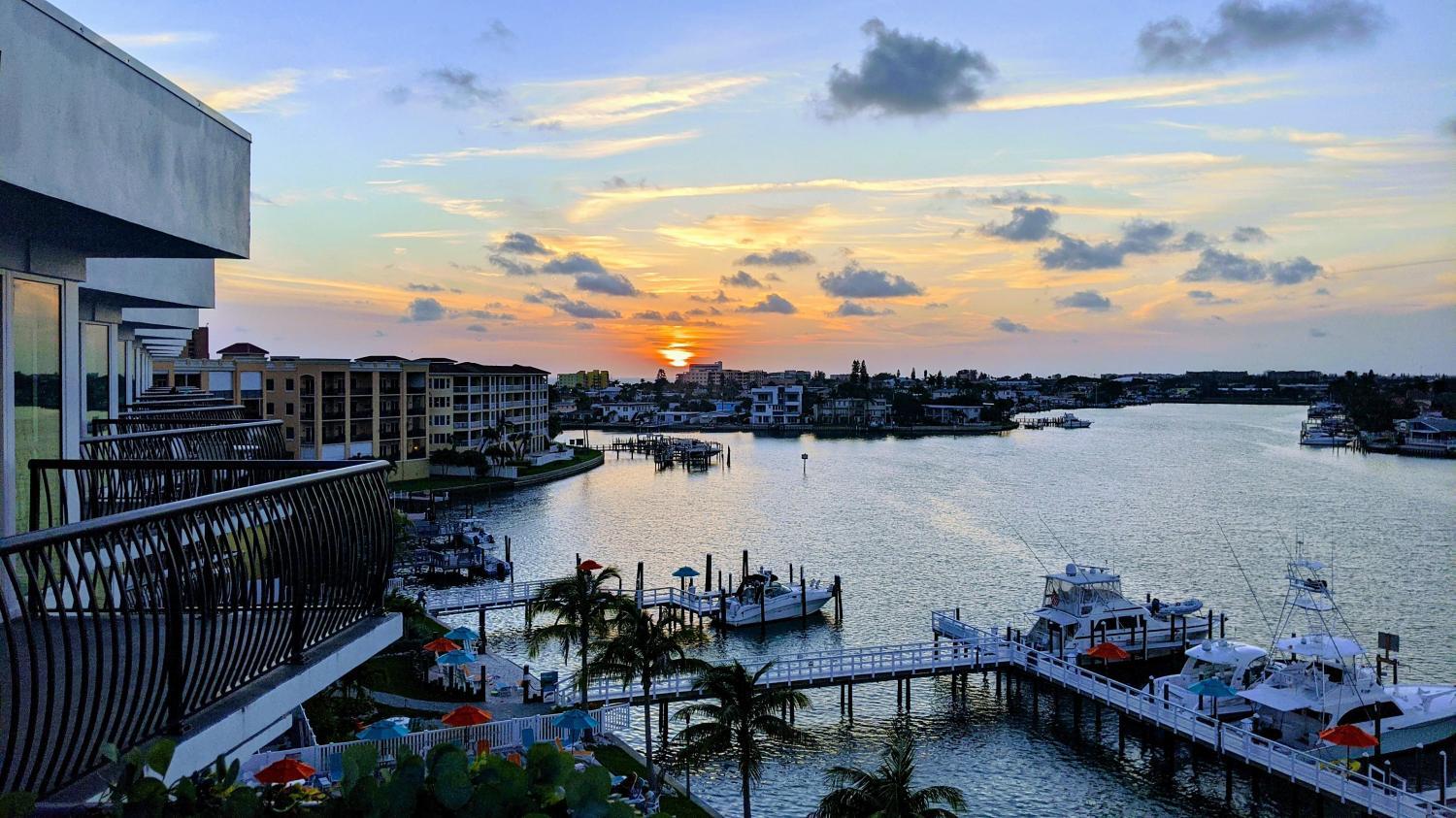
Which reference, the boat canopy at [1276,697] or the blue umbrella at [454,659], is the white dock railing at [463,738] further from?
the boat canopy at [1276,697]

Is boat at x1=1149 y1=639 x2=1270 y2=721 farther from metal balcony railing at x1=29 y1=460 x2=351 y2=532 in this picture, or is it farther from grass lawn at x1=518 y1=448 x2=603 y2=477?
grass lawn at x1=518 y1=448 x2=603 y2=477

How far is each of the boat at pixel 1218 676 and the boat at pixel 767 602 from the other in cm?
1420

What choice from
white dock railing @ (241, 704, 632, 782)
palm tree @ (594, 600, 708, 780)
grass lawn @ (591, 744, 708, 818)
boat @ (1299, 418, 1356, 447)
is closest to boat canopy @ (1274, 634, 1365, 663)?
palm tree @ (594, 600, 708, 780)

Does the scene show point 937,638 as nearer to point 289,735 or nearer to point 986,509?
point 289,735

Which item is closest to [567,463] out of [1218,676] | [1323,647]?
[1218,676]

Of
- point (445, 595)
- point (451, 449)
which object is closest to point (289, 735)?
point (445, 595)

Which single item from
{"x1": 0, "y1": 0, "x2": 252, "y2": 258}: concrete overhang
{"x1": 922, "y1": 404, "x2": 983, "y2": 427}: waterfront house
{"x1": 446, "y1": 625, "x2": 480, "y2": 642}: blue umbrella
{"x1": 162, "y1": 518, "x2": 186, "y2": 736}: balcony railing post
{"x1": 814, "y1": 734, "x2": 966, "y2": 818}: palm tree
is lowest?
{"x1": 446, "y1": 625, "x2": 480, "y2": 642}: blue umbrella

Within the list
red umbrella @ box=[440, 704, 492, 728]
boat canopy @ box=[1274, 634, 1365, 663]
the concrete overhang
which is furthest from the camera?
boat canopy @ box=[1274, 634, 1365, 663]

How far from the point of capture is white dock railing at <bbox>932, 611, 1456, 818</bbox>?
19.3 m

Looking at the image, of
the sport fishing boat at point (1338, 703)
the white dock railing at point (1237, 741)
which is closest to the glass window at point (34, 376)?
the white dock railing at point (1237, 741)

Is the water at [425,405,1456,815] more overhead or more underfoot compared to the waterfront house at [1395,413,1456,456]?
more underfoot

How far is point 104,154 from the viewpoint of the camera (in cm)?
493

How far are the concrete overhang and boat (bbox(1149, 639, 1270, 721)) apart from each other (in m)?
26.2

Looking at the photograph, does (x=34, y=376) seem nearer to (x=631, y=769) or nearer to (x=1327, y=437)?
(x=631, y=769)
